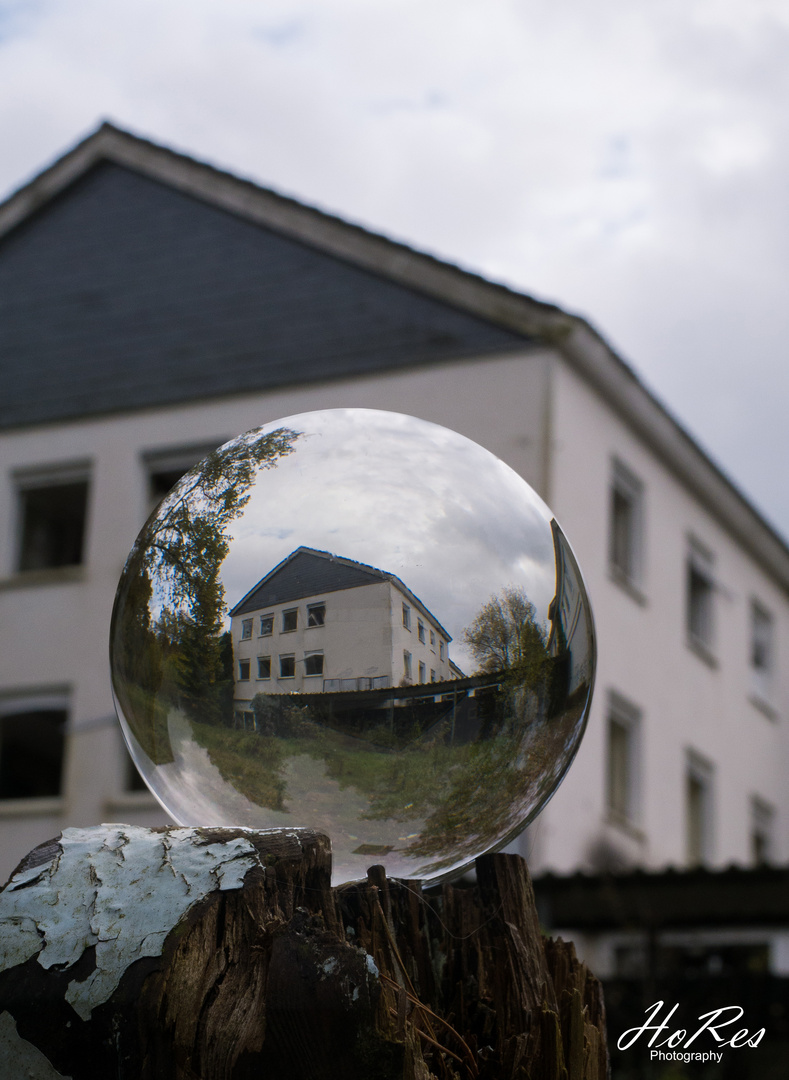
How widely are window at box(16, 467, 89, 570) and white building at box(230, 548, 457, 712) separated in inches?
611

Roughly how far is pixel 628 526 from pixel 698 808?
4476 millimetres

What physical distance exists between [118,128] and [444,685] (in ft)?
59.3

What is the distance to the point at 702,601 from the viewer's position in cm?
1884

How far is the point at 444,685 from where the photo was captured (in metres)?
2.05

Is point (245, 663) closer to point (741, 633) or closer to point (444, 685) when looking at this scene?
point (444, 685)

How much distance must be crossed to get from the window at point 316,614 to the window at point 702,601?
17.1m

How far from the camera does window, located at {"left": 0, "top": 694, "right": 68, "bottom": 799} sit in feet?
53.9

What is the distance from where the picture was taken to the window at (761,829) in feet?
66.1

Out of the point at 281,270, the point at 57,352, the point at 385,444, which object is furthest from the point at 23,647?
the point at 385,444

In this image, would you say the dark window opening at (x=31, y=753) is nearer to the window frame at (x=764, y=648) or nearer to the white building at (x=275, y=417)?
the white building at (x=275, y=417)

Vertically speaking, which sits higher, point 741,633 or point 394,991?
point 741,633

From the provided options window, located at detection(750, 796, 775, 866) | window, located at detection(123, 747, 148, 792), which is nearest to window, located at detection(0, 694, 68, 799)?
window, located at detection(123, 747, 148, 792)

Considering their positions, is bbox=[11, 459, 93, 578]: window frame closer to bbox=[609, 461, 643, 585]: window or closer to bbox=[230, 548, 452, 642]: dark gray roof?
bbox=[609, 461, 643, 585]: window

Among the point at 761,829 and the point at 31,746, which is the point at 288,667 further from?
the point at 761,829
